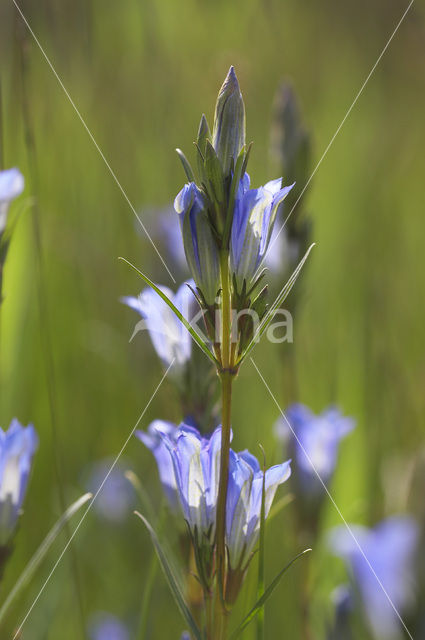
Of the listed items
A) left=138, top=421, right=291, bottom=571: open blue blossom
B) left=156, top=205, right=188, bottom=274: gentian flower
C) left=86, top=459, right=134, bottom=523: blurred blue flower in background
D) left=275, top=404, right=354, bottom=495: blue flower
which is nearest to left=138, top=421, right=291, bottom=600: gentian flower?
left=138, top=421, right=291, bottom=571: open blue blossom

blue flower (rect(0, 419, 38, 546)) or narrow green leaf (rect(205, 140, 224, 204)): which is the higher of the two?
narrow green leaf (rect(205, 140, 224, 204))

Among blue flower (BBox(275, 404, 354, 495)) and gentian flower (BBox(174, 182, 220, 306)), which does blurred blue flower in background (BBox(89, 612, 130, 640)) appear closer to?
blue flower (BBox(275, 404, 354, 495))

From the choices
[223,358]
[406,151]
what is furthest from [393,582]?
A: [406,151]

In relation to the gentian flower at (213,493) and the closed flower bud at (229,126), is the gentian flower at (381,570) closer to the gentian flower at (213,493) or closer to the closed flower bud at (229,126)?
the gentian flower at (213,493)

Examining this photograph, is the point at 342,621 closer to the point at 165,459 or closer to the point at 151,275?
the point at 165,459

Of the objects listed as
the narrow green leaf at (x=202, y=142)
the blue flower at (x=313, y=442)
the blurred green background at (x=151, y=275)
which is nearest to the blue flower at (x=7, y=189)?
the blurred green background at (x=151, y=275)
